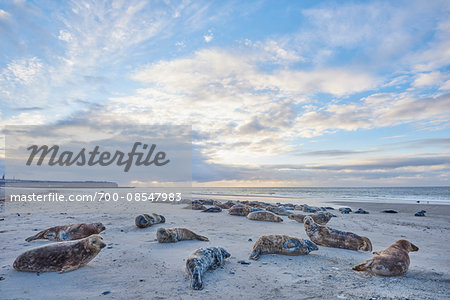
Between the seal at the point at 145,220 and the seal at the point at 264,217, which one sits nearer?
the seal at the point at 145,220

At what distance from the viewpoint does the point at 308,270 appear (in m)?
4.21

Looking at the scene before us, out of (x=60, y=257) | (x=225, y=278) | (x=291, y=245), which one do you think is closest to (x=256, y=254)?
(x=291, y=245)

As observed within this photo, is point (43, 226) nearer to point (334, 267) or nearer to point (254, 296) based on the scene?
point (254, 296)

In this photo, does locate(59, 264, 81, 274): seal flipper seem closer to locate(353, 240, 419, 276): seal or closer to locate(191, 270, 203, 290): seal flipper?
locate(191, 270, 203, 290): seal flipper

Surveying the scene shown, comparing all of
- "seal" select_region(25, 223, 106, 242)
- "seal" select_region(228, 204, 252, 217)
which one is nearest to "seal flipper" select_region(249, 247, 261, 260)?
"seal" select_region(25, 223, 106, 242)

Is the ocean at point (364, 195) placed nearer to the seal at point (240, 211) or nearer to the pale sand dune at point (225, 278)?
the seal at point (240, 211)

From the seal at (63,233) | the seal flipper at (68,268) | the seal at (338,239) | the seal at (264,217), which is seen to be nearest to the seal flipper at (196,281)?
the seal flipper at (68,268)

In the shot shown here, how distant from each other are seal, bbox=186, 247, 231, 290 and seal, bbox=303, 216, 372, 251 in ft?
8.61

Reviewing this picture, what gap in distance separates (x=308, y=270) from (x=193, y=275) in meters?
1.95

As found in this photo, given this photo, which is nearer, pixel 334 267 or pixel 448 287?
pixel 448 287

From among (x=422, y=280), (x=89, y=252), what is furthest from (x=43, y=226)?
(x=422, y=280)

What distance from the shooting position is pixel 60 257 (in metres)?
3.92

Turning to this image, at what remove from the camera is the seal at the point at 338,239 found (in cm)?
570

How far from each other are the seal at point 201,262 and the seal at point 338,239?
8.61 ft
